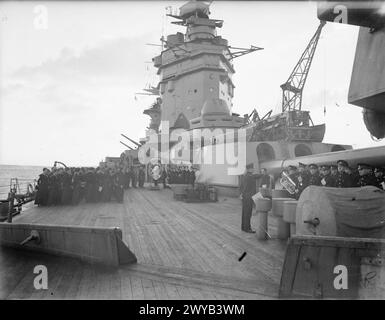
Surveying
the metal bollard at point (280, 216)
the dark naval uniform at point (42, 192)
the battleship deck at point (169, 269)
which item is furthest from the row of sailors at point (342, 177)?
the dark naval uniform at point (42, 192)

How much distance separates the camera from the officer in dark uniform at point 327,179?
251 inches

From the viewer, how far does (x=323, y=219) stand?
432cm

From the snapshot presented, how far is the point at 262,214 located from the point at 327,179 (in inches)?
56.1

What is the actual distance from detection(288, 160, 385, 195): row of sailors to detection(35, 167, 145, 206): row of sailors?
7.77 meters

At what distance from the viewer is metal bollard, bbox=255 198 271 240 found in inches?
260

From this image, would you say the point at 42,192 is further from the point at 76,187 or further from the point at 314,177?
the point at 314,177

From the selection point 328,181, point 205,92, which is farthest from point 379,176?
point 205,92

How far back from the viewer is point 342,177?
606 centimetres

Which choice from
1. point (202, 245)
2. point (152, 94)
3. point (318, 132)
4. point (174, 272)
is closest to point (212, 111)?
point (318, 132)

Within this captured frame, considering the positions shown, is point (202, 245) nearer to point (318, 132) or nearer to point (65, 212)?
point (65, 212)

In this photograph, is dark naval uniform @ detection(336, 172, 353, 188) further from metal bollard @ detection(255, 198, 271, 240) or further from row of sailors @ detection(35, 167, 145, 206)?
row of sailors @ detection(35, 167, 145, 206)
